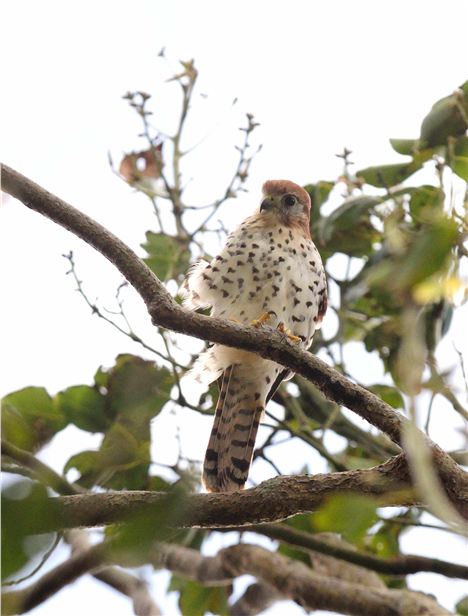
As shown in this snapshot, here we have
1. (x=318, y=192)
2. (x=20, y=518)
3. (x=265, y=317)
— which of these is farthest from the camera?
(x=318, y=192)

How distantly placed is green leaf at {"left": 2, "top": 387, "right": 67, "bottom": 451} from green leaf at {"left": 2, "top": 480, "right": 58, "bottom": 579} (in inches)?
85.8

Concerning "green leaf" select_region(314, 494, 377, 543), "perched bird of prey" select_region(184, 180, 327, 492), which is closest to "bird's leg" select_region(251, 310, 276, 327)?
"perched bird of prey" select_region(184, 180, 327, 492)

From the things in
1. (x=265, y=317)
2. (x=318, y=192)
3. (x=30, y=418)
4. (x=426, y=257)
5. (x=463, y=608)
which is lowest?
(x=426, y=257)

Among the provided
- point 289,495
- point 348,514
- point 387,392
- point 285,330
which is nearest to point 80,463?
point 289,495

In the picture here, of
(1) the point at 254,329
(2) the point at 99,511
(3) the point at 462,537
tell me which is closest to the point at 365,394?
(1) the point at 254,329

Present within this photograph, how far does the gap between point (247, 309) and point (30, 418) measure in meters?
1.35

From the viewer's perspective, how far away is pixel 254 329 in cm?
249

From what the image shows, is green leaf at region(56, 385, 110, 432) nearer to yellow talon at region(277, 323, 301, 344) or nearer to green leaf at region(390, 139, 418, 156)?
yellow talon at region(277, 323, 301, 344)

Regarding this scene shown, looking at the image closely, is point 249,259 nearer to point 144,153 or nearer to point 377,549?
point 144,153

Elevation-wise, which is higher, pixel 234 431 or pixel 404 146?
pixel 404 146

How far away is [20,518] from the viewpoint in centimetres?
74

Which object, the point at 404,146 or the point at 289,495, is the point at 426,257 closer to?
the point at 289,495

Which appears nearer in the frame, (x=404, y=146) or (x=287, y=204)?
(x=404, y=146)

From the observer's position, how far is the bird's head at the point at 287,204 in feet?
14.9
